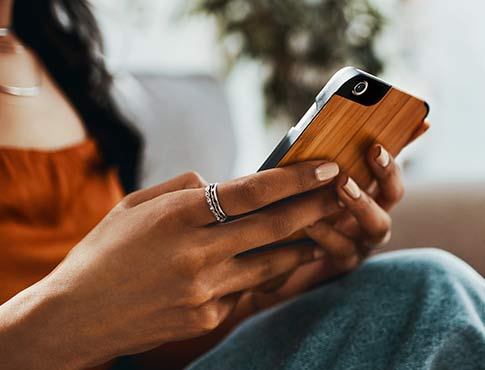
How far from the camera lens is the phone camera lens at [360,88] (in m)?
0.46

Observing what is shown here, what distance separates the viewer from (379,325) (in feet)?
1.86

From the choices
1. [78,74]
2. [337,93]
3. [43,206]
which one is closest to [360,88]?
[337,93]

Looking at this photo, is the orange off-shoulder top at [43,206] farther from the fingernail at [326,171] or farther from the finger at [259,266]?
the fingernail at [326,171]

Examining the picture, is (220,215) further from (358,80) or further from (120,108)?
(120,108)

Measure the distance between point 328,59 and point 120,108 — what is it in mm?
881

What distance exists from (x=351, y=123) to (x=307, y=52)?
4.13 feet

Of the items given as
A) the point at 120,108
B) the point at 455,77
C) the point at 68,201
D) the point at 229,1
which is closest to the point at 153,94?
the point at 120,108

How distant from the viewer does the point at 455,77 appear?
6.97ft

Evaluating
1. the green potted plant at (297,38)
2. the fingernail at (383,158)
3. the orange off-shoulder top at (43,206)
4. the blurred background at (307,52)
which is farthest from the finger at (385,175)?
the green potted plant at (297,38)

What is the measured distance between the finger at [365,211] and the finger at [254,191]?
9 centimetres

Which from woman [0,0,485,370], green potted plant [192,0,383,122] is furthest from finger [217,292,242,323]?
green potted plant [192,0,383,122]

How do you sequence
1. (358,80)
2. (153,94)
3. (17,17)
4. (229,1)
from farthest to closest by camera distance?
(229,1) < (153,94) < (17,17) < (358,80)

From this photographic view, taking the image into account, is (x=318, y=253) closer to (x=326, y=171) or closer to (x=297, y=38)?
(x=326, y=171)

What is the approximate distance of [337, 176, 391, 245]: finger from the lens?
56 cm
